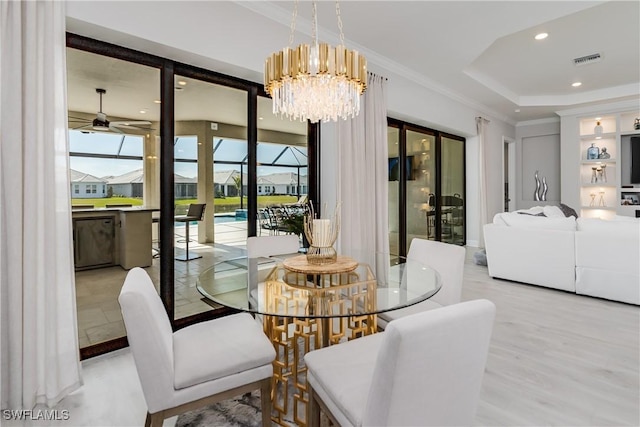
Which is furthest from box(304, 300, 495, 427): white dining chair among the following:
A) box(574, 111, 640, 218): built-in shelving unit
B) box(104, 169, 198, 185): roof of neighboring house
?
box(574, 111, 640, 218): built-in shelving unit

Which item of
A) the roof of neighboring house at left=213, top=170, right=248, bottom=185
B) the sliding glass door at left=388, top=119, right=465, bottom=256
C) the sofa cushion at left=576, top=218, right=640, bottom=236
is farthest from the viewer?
the sliding glass door at left=388, top=119, right=465, bottom=256

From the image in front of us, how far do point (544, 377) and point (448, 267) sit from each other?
0.84 m

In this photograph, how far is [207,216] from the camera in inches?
125

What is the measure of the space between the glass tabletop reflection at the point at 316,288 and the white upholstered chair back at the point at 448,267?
14 centimetres

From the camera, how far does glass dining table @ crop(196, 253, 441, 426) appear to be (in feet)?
5.00

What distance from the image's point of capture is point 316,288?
175 cm

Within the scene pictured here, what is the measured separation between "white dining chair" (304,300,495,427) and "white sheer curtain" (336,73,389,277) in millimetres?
2555

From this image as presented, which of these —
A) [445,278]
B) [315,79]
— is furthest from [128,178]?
[445,278]

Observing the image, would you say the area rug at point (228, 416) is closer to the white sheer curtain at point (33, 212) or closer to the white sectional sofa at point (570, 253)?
the white sheer curtain at point (33, 212)

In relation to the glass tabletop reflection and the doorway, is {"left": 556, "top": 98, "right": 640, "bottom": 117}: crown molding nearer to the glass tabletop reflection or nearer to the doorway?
the doorway

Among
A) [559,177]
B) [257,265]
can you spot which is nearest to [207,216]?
[257,265]

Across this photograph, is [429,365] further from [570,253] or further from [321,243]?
[570,253]

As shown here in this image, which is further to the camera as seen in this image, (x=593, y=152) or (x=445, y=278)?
(x=593, y=152)

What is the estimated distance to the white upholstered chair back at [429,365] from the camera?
90 centimetres
